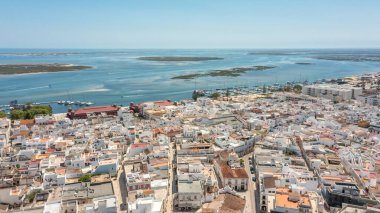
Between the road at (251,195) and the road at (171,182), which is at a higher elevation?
the road at (171,182)

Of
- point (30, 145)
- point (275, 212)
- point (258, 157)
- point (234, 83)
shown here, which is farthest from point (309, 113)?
point (234, 83)

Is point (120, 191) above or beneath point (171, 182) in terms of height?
beneath

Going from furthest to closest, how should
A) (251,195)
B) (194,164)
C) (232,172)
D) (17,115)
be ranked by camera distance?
(17,115) → (194,164) → (232,172) → (251,195)

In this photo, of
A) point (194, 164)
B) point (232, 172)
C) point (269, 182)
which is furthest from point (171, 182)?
point (269, 182)

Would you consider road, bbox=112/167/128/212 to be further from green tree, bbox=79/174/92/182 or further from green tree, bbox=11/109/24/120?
green tree, bbox=11/109/24/120

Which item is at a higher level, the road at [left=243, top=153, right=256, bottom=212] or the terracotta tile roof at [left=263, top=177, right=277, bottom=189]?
the terracotta tile roof at [left=263, top=177, right=277, bottom=189]

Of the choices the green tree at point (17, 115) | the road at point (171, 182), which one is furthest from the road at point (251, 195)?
the green tree at point (17, 115)

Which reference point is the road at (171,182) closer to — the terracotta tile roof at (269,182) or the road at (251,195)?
the road at (251,195)

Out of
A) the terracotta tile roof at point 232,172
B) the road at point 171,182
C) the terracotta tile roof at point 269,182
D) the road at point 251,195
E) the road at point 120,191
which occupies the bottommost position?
the road at point 251,195

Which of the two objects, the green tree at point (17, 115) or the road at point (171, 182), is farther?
the green tree at point (17, 115)

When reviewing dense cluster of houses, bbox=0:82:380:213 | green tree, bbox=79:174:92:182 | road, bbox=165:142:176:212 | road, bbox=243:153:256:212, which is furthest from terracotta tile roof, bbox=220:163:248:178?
green tree, bbox=79:174:92:182

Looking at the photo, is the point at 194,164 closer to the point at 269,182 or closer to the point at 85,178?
the point at 269,182
